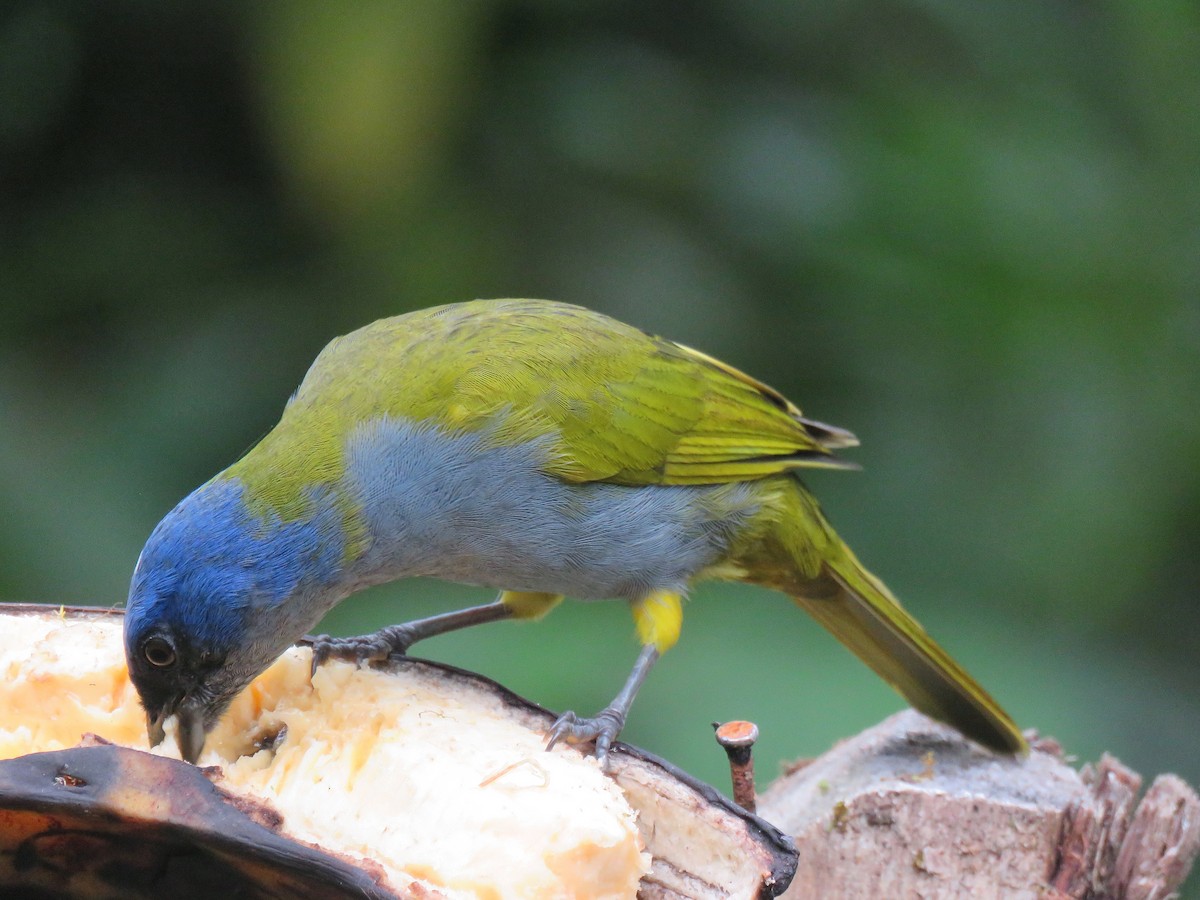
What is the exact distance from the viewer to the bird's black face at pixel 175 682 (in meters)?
2.53

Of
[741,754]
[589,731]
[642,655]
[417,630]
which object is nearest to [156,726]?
[589,731]

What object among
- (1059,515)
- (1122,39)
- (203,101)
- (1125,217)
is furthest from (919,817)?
(203,101)

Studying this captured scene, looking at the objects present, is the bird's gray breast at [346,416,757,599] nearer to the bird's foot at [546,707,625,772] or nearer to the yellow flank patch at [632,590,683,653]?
the yellow flank patch at [632,590,683,653]

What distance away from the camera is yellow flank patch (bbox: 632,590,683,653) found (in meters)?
3.60

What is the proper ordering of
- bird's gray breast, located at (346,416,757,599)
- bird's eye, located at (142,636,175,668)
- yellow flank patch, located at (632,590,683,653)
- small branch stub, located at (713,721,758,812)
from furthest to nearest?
yellow flank patch, located at (632,590,683,653)
bird's gray breast, located at (346,416,757,599)
bird's eye, located at (142,636,175,668)
small branch stub, located at (713,721,758,812)

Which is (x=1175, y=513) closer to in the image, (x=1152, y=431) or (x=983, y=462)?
(x=1152, y=431)

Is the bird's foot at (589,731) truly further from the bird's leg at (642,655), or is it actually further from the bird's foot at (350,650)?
the bird's foot at (350,650)

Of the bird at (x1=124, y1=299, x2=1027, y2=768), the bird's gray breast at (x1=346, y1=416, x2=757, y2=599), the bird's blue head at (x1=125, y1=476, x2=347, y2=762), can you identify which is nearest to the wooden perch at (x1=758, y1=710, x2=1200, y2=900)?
the bird at (x1=124, y1=299, x2=1027, y2=768)

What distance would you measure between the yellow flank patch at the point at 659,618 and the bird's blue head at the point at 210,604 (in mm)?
1077

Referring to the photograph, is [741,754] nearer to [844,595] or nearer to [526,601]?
[526,601]

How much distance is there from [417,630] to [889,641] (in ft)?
4.73

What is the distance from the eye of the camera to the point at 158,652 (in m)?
2.54

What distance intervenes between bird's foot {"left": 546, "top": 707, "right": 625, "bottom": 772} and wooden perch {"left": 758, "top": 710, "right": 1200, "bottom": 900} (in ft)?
1.61

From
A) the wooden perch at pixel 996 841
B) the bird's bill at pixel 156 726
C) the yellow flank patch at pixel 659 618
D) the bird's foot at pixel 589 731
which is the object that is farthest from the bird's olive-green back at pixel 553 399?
the wooden perch at pixel 996 841
